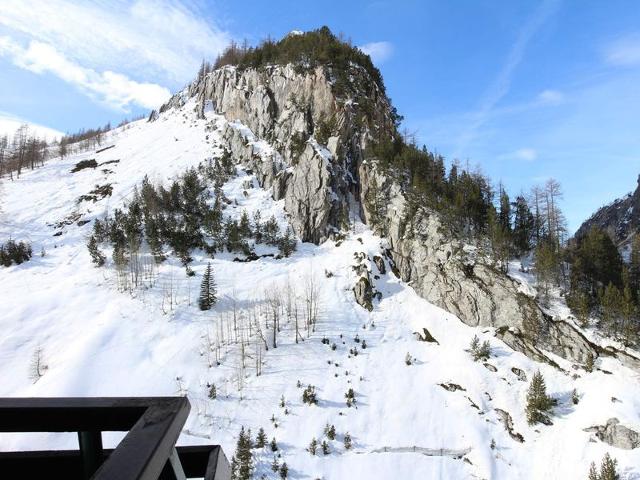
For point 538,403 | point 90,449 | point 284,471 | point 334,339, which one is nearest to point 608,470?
point 538,403

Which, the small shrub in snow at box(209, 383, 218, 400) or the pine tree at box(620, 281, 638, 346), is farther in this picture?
the pine tree at box(620, 281, 638, 346)

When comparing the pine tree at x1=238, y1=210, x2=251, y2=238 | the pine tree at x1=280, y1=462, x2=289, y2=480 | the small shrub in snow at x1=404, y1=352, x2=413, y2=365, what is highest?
the pine tree at x1=238, y1=210, x2=251, y2=238

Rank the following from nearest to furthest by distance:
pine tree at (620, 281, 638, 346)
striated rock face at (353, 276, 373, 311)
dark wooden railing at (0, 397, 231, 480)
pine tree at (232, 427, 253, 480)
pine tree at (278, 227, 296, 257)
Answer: dark wooden railing at (0, 397, 231, 480)
pine tree at (232, 427, 253, 480)
pine tree at (620, 281, 638, 346)
striated rock face at (353, 276, 373, 311)
pine tree at (278, 227, 296, 257)

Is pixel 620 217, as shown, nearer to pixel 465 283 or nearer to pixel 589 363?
pixel 465 283

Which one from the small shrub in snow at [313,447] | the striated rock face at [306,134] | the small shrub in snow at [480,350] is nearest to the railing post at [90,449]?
the small shrub in snow at [313,447]

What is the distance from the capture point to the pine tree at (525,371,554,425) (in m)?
25.1

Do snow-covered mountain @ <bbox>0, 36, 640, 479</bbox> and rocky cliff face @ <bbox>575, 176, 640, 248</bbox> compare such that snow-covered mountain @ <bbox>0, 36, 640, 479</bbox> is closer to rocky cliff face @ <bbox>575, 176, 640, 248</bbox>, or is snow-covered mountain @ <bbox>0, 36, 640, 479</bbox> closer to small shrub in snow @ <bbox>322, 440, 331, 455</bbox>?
small shrub in snow @ <bbox>322, 440, 331, 455</bbox>

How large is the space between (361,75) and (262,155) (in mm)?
22525

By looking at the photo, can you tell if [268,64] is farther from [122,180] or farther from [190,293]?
[190,293]

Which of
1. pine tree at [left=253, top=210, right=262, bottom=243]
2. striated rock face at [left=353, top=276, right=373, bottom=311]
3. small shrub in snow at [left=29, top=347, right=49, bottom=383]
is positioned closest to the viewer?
small shrub in snow at [left=29, top=347, right=49, bottom=383]

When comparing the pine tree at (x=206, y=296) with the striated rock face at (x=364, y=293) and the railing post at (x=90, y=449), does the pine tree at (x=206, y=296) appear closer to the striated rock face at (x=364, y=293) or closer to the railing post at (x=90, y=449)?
the striated rock face at (x=364, y=293)

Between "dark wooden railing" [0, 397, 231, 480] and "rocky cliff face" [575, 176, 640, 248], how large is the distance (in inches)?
3234

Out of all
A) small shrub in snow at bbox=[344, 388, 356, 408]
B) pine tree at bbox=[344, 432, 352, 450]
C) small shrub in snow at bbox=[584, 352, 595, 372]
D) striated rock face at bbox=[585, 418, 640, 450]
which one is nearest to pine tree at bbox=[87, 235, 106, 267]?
small shrub in snow at bbox=[344, 388, 356, 408]

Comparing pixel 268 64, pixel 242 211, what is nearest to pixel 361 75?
pixel 268 64
